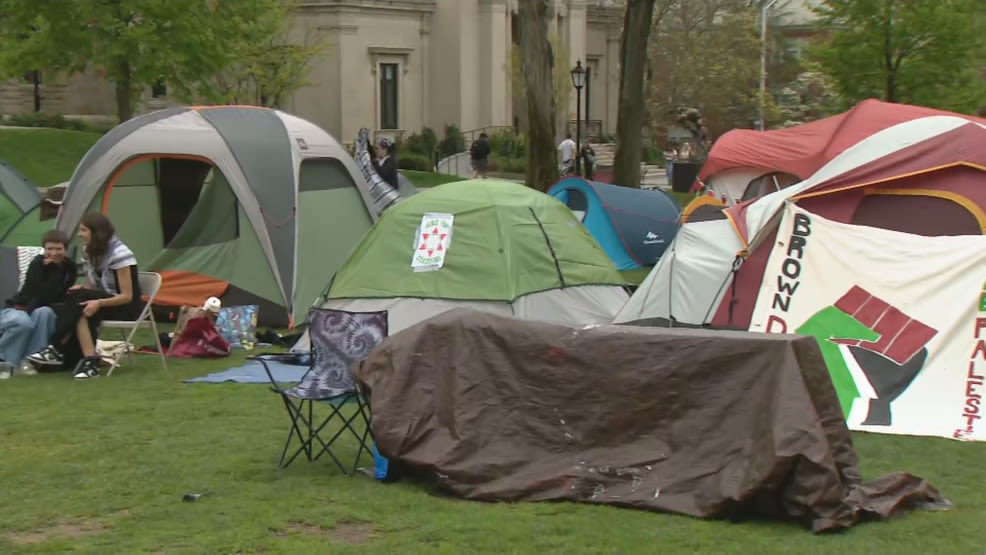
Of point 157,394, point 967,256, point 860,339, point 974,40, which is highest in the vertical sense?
point 974,40

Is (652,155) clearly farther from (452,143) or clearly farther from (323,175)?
(323,175)

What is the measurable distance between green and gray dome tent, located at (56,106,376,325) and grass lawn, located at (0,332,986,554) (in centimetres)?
397

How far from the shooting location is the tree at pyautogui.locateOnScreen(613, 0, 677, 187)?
815 inches

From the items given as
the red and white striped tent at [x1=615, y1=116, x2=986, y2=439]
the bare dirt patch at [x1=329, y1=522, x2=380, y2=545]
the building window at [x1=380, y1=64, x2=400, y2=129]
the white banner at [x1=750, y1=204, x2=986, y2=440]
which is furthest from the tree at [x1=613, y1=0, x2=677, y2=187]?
the building window at [x1=380, y1=64, x2=400, y2=129]

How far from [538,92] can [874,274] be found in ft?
37.0

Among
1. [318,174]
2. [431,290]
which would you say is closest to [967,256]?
[431,290]

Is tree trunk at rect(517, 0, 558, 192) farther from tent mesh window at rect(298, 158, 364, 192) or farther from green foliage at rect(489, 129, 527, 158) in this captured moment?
green foliage at rect(489, 129, 527, 158)

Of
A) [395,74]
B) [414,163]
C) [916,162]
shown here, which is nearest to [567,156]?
[414,163]

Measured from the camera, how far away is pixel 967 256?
9.07 metres

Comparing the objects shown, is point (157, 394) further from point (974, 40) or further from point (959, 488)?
point (974, 40)

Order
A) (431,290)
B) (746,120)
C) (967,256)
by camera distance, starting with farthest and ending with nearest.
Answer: (746,120) → (431,290) → (967,256)

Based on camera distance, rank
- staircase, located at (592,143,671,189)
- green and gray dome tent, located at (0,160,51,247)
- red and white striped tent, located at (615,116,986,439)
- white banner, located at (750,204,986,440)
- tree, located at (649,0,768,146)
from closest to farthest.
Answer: white banner, located at (750,204,986,440) → red and white striped tent, located at (615,116,986,439) → green and gray dome tent, located at (0,160,51,247) → staircase, located at (592,143,671,189) → tree, located at (649,0,768,146)

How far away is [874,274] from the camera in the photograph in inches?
367

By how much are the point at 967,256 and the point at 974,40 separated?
48.0 feet
